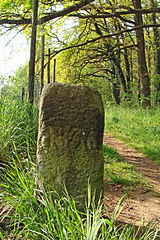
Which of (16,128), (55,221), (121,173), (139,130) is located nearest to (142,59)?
(139,130)

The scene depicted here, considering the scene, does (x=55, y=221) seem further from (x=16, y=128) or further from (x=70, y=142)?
(x=16, y=128)

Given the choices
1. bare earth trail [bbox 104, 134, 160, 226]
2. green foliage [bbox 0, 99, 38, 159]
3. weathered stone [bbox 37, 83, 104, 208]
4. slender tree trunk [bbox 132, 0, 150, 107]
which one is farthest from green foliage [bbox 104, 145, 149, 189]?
slender tree trunk [bbox 132, 0, 150, 107]

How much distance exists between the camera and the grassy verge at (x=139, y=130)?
6.70m

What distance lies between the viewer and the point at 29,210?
2234 mm

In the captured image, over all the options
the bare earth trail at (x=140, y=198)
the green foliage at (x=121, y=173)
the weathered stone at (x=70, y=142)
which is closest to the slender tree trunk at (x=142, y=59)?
the bare earth trail at (x=140, y=198)

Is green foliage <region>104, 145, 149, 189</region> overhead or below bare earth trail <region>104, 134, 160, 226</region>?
overhead

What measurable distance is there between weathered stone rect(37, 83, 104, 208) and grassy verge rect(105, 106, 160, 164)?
3574 millimetres

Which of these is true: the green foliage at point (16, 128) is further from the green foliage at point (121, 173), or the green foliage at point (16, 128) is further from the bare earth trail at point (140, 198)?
the green foliage at point (121, 173)

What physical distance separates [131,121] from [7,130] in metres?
6.60

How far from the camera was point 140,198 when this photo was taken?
3.76 metres

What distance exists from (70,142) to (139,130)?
6.03m

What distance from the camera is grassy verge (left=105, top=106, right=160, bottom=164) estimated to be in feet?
22.0

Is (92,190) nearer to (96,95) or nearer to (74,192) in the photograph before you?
(74,192)

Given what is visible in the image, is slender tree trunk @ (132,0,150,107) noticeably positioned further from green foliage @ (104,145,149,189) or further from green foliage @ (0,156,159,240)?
green foliage @ (0,156,159,240)
